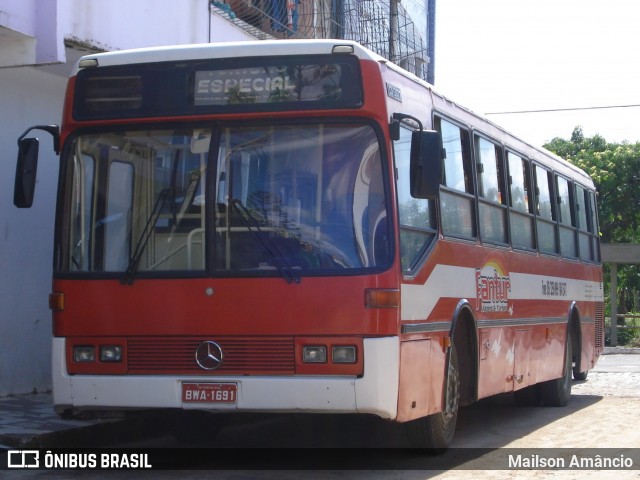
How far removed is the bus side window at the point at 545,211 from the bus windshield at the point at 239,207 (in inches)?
222

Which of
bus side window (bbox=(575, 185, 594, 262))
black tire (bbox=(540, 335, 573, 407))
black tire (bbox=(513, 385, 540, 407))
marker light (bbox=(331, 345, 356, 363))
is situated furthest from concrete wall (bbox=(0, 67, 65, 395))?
bus side window (bbox=(575, 185, 594, 262))

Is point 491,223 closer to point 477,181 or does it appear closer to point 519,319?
point 477,181

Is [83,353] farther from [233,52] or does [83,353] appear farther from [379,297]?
Result: [233,52]

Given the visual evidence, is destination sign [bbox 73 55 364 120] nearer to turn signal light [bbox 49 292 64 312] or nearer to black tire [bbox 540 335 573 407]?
turn signal light [bbox 49 292 64 312]

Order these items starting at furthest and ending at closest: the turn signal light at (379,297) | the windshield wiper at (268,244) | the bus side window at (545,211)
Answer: the bus side window at (545,211)
the windshield wiper at (268,244)
the turn signal light at (379,297)

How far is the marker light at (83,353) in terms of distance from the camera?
8.12 meters

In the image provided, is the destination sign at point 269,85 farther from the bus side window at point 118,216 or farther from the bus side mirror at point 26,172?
the bus side mirror at point 26,172

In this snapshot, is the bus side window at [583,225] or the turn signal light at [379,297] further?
the bus side window at [583,225]

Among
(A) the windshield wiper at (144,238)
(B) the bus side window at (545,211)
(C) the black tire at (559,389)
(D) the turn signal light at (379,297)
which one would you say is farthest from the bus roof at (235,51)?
(C) the black tire at (559,389)

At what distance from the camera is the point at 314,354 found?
769 cm

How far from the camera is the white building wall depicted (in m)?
11.3

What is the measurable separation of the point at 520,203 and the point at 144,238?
541cm

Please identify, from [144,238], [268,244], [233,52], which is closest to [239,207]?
[268,244]

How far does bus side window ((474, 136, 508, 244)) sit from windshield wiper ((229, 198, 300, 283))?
3141 millimetres
